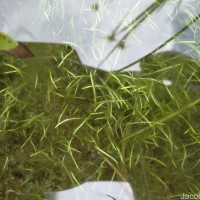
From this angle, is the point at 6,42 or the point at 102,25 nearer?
the point at 6,42

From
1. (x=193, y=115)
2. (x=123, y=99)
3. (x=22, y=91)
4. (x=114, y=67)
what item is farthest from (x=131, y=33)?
(x=22, y=91)

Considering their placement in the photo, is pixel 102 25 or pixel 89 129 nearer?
pixel 89 129

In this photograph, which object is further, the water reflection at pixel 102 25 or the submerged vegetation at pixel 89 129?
the water reflection at pixel 102 25

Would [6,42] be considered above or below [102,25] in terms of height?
below

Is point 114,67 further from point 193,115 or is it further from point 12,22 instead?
point 12,22

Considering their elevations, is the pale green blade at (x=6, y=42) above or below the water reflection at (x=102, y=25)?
below

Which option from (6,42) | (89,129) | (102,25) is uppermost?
(102,25)

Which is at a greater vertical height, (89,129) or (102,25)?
(102,25)

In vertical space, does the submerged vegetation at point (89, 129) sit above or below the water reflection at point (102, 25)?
below

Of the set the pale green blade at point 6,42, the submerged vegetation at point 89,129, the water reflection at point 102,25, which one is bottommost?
the submerged vegetation at point 89,129
